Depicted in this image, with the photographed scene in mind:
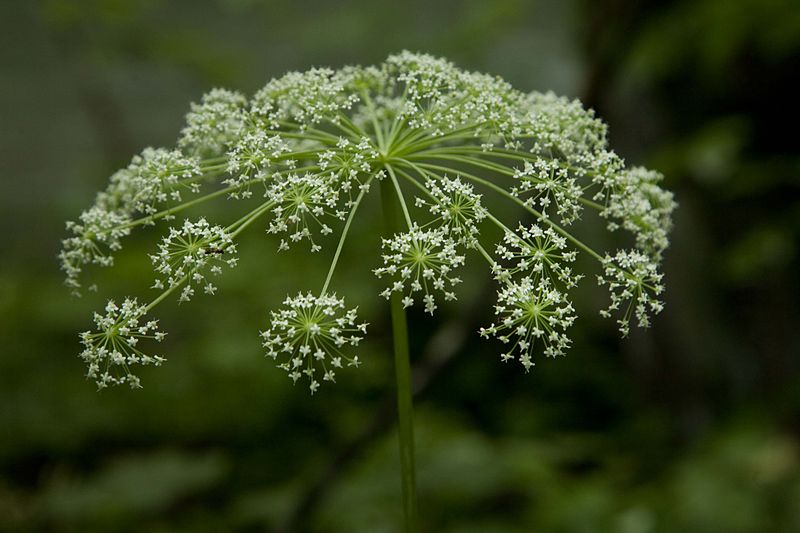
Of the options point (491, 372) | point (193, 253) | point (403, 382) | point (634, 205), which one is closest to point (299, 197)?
point (193, 253)

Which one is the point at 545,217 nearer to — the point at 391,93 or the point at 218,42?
the point at 391,93

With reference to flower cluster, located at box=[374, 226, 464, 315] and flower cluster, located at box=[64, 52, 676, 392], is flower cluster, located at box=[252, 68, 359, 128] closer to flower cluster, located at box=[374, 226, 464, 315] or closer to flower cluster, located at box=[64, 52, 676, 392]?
flower cluster, located at box=[64, 52, 676, 392]

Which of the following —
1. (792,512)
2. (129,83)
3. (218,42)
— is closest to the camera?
(792,512)

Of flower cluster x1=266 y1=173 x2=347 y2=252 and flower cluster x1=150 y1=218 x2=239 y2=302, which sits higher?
flower cluster x1=266 y1=173 x2=347 y2=252

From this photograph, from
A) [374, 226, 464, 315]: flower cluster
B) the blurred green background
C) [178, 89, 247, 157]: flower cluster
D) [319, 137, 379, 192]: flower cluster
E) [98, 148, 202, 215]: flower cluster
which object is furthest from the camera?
the blurred green background

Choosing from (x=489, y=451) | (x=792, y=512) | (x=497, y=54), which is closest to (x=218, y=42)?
(x=497, y=54)

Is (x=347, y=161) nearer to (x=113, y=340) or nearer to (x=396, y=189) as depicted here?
(x=396, y=189)

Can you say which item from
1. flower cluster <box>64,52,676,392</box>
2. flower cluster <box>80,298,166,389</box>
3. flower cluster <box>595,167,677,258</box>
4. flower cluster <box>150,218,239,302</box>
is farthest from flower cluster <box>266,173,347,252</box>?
flower cluster <box>595,167,677,258</box>
